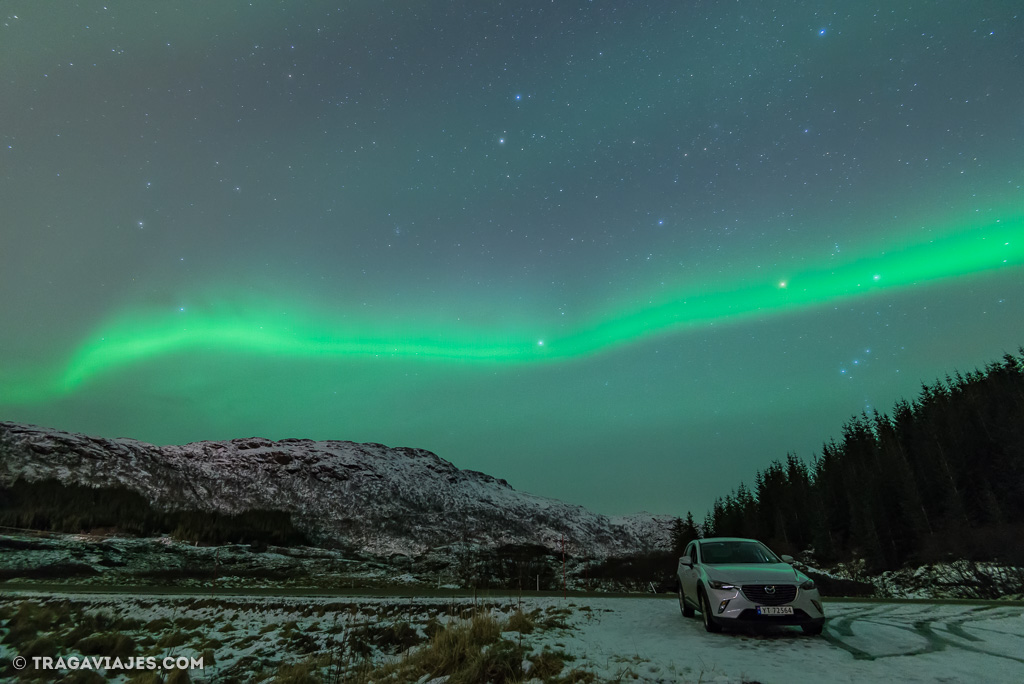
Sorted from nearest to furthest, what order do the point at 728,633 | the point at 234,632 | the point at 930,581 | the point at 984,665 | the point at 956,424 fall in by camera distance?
the point at 984,665 → the point at 728,633 → the point at 234,632 → the point at 930,581 → the point at 956,424

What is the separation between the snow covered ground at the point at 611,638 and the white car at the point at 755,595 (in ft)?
1.26

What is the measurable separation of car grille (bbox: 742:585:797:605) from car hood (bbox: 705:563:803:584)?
10 centimetres

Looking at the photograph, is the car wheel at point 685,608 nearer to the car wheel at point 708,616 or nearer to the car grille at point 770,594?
the car wheel at point 708,616

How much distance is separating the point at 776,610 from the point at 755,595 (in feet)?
1.43

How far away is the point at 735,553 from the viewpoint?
1285cm

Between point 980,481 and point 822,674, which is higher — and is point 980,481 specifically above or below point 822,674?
above

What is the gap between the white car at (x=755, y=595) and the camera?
413 inches

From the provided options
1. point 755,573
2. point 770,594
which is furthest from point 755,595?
point 755,573

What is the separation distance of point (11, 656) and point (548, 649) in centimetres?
2132

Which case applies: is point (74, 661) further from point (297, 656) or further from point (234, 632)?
point (297, 656)

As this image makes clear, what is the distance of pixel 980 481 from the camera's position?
232 ft

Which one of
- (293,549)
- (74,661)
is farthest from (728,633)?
(293,549)

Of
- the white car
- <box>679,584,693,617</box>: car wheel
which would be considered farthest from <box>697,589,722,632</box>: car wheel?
<box>679,584,693,617</box>: car wheel

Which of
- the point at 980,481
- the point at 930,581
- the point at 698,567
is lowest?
the point at 930,581
